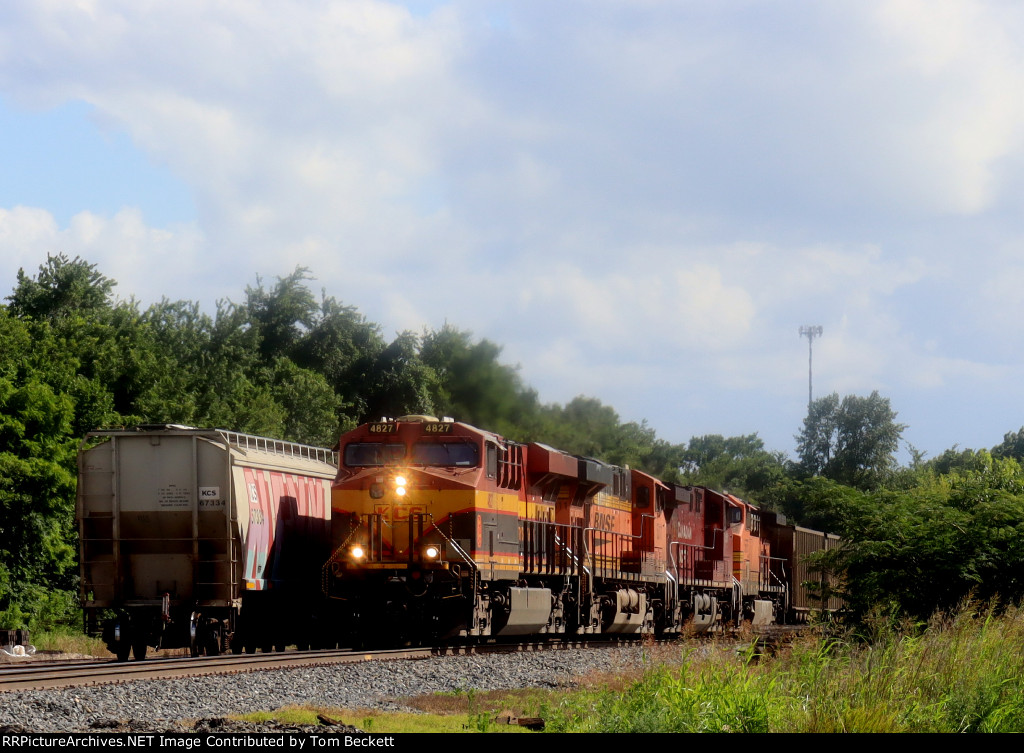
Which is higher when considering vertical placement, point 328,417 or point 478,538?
point 328,417

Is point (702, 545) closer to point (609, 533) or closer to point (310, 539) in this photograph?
point (609, 533)

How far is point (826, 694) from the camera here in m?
10.7

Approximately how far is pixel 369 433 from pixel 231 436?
7.65ft

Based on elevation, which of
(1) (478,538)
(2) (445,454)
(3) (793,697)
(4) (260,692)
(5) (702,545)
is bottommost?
(4) (260,692)

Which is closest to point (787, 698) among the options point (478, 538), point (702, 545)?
point (478, 538)

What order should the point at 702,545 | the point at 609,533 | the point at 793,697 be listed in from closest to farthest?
1. the point at 793,697
2. the point at 609,533
3. the point at 702,545

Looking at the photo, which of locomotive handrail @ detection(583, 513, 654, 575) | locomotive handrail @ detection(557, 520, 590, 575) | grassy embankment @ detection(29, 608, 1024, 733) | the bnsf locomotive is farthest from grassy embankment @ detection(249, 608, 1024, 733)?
locomotive handrail @ detection(583, 513, 654, 575)

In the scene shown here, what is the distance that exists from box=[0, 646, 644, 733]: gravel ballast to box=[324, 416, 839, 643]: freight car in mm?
2853

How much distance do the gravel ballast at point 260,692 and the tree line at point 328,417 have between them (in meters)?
6.11

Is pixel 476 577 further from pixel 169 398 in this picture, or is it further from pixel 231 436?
pixel 169 398

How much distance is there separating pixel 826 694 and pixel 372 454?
1236 cm

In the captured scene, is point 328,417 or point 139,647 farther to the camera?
point 328,417

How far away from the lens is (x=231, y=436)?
71.1ft
